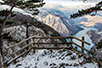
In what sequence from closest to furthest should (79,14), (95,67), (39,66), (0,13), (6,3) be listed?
1. (79,14)
2. (95,67)
3. (39,66)
4. (6,3)
5. (0,13)

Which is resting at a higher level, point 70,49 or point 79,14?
point 79,14

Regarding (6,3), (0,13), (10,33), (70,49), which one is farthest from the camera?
(10,33)

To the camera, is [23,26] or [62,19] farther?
[62,19]

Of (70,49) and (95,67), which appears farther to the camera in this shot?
(70,49)

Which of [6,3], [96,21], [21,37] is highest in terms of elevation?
[6,3]

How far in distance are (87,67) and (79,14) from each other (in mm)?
2626

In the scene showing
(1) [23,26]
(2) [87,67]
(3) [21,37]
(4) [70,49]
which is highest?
(2) [87,67]

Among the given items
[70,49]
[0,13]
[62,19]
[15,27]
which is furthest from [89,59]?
[62,19]

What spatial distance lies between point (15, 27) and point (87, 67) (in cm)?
1756

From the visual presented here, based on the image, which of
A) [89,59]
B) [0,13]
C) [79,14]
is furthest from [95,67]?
[0,13]

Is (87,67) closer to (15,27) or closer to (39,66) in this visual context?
(39,66)

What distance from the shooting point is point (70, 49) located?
7234 millimetres

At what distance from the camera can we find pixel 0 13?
857cm

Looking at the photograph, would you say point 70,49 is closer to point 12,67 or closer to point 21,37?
point 12,67
